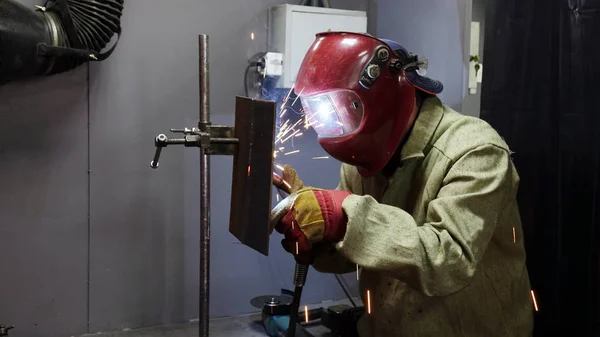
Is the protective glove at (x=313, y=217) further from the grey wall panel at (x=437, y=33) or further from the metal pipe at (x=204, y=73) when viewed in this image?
the grey wall panel at (x=437, y=33)

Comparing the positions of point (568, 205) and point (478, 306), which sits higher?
point (568, 205)

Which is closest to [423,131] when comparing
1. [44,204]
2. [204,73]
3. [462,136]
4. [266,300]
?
[462,136]

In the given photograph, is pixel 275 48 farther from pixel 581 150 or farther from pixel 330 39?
pixel 581 150

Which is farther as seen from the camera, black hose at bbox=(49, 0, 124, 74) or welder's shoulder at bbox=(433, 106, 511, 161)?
black hose at bbox=(49, 0, 124, 74)

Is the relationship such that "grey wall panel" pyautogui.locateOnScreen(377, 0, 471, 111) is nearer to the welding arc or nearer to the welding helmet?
the welding helmet

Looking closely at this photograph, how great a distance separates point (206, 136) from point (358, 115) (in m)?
0.40

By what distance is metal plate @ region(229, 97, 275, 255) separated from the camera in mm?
1371

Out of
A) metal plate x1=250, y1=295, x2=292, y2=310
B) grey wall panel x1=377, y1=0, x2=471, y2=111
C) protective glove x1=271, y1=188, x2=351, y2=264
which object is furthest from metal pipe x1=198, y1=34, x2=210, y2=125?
grey wall panel x1=377, y1=0, x2=471, y2=111

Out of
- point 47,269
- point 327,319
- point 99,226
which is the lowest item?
point 327,319

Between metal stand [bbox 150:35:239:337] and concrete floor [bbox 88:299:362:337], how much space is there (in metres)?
0.86

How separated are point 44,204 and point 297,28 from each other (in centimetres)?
125

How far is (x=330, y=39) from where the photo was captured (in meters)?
1.62

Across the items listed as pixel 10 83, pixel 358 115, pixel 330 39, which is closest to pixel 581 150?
pixel 358 115

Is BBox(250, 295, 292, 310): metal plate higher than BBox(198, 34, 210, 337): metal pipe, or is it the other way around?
BBox(198, 34, 210, 337): metal pipe
